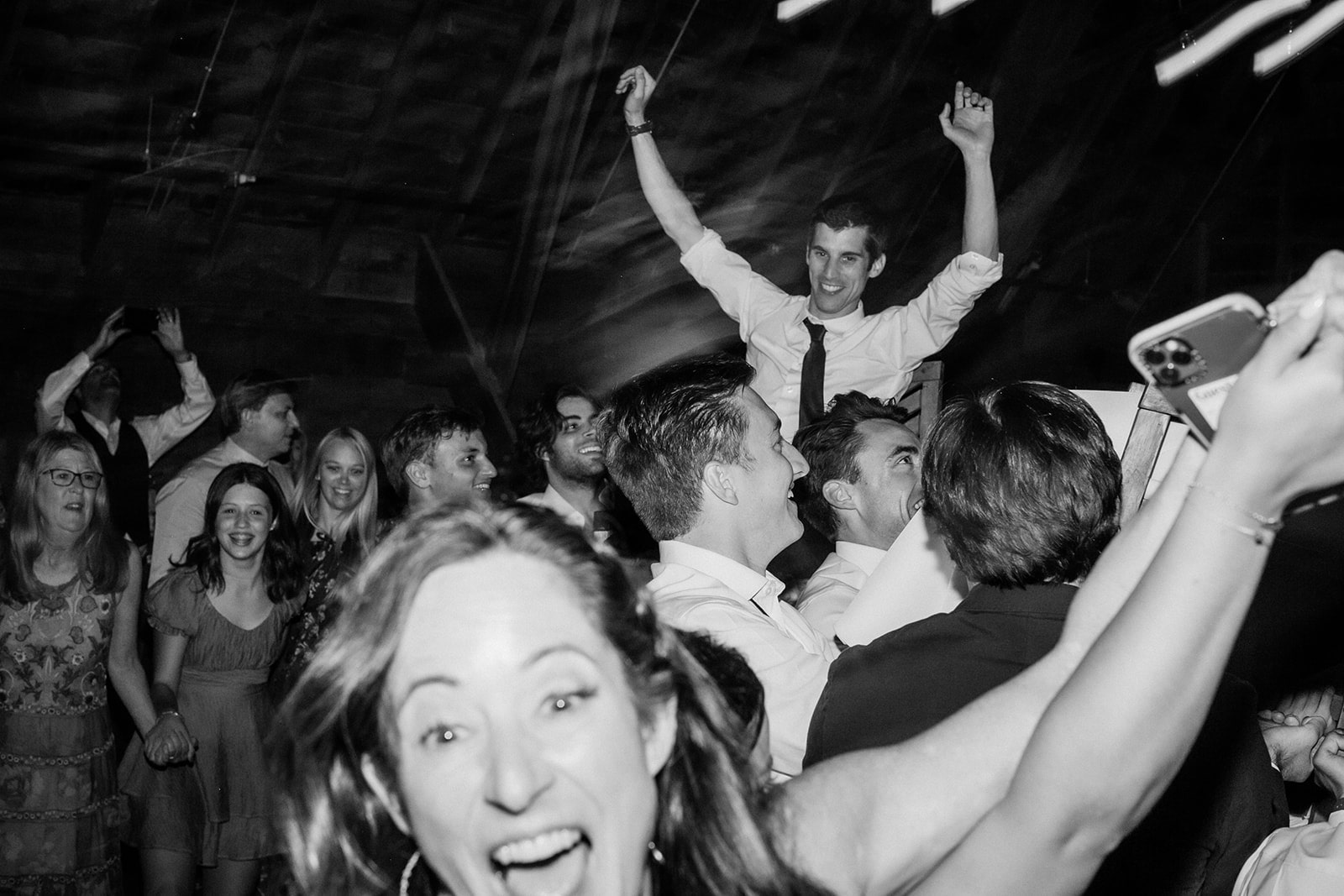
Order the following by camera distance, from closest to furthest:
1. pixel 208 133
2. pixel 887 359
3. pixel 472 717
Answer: pixel 472 717
pixel 887 359
pixel 208 133

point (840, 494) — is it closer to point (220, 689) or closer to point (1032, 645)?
point (1032, 645)

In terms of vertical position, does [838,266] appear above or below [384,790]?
above

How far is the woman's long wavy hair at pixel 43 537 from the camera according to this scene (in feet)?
10.9

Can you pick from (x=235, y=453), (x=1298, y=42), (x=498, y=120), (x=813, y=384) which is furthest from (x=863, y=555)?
(x=1298, y=42)

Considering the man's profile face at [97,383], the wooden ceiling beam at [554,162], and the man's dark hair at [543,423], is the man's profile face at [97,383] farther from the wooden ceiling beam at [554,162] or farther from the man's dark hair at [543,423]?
the man's dark hair at [543,423]

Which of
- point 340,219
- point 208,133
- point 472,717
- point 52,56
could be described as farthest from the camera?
point 340,219

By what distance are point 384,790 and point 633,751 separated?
0.21 metres

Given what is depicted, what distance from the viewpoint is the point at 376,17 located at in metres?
6.14

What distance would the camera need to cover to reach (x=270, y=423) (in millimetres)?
4734

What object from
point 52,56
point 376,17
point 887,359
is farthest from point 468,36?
point 887,359

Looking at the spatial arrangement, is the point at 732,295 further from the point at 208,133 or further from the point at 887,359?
the point at 208,133

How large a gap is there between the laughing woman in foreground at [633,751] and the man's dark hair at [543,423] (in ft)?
8.71

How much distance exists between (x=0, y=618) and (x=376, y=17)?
3815mm

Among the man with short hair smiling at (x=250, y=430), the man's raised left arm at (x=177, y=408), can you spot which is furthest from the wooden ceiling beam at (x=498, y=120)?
the man with short hair smiling at (x=250, y=430)
